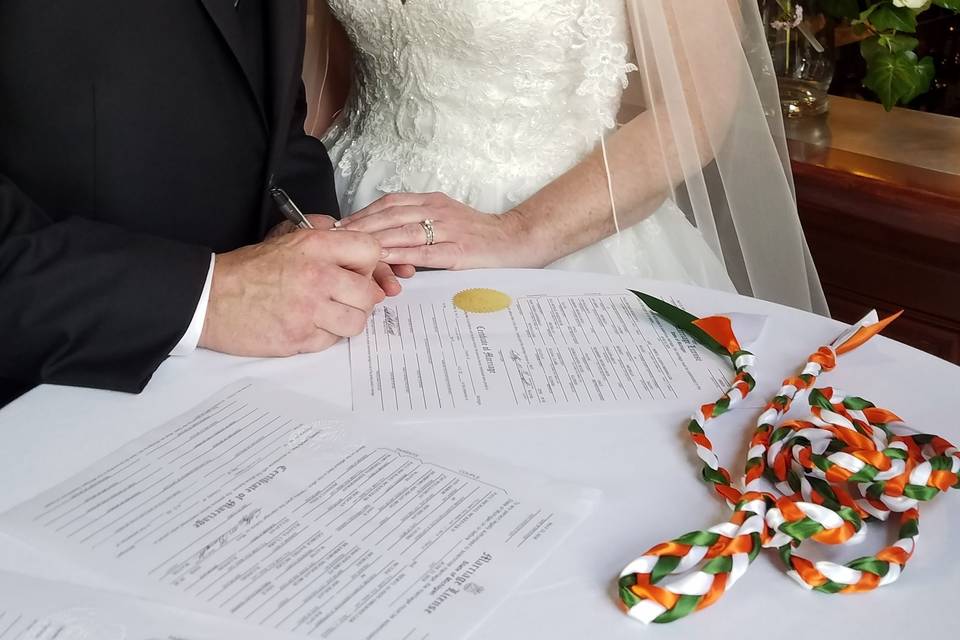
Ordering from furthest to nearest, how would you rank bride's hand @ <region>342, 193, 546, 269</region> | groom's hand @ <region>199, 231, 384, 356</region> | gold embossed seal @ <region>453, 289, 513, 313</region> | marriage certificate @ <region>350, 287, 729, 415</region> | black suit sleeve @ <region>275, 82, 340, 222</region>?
black suit sleeve @ <region>275, 82, 340, 222</region> → bride's hand @ <region>342, 193, 546, 269</region> → gold embossed seal @ <region>453, 289, 513, 313</region> → groom's hand @ <region>199, 231, 384, 356</region> → marriage certificate @ <region>350, 287, 729, 415</region>

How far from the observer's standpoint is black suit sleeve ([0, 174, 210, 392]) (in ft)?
3.28

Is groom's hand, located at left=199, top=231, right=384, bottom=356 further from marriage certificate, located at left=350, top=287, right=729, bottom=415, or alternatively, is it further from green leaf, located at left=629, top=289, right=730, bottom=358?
green leaf, located at left=629, top=289, right=730, bottom=358

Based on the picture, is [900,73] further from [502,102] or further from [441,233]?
[441,233]

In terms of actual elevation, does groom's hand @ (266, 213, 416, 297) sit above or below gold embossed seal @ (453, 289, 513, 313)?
above

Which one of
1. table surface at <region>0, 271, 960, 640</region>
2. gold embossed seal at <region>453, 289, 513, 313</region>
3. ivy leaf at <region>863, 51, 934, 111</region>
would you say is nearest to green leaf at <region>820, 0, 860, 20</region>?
ivy leaf at <region>863, 51, 934, 111</region>

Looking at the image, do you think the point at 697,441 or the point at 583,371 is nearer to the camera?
the point at 697,441

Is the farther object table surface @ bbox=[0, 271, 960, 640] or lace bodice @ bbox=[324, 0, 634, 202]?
lace bodice @ bbox=[324, 0, 634, 202]

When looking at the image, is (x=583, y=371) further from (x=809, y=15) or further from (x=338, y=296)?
(x=809, y=15)

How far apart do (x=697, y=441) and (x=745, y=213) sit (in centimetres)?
74

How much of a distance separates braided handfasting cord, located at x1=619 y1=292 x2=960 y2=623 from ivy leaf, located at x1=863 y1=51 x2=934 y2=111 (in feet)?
4.74

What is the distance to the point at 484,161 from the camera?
1.68 m

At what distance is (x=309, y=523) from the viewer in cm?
76

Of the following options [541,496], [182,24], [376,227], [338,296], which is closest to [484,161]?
[376,227]

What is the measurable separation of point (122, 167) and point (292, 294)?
0.39 metres
